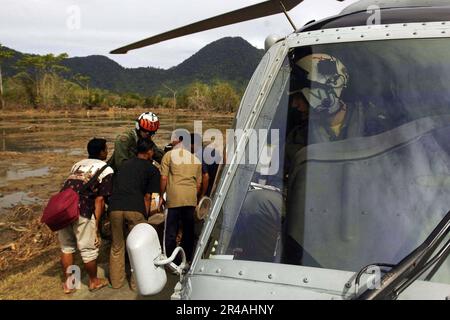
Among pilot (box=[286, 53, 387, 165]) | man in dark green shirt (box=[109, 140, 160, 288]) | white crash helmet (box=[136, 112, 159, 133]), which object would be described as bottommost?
man in dark green shirt (box=[109, 140, 160, 288])

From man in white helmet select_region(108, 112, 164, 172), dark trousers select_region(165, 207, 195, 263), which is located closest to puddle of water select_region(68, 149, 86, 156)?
man in white helmet select_region(108, 112, 164, 172)

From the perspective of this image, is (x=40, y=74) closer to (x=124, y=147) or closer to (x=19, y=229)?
(x=19, y=229)

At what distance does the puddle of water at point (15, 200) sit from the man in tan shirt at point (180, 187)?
7347 millimetres

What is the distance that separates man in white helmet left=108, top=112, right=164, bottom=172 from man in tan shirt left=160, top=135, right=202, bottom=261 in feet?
1.16

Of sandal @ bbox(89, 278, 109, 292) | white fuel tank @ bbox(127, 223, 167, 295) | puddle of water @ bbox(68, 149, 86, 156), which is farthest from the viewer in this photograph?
puddle of water @ bbox(68, 149, 86, 156)

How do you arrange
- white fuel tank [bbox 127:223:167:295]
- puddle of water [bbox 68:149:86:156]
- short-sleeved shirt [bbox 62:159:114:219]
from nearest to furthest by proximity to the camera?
white fuel tank [bbox 127:223:167:295] → short-sleeved shirt [bbox 62:159:114:219] → puddle of water [bbox 68:149:86:156]

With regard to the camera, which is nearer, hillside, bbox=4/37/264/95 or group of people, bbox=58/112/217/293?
group of people, bbox=58/112/217/293

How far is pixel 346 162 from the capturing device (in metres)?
2.19

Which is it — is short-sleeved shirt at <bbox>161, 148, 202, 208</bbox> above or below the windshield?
below

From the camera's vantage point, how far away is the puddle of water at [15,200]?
1147cm

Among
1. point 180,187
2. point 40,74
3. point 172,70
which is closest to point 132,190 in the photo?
point 180,187

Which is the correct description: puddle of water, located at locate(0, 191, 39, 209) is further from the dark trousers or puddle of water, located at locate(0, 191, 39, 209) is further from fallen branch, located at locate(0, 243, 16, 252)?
the dark trousers

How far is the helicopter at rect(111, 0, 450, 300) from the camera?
1.87 meters

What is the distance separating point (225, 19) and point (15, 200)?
33.6 ft
